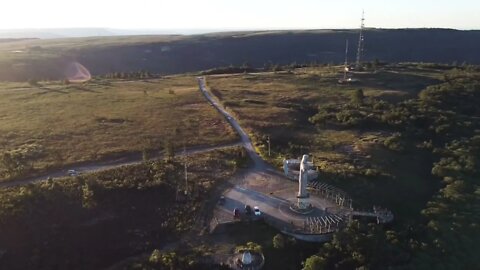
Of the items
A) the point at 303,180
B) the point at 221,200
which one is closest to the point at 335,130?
the point at 303,180

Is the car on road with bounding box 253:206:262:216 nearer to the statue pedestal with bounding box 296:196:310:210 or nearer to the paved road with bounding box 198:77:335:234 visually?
the paved road with bounding box 198:77:335:234

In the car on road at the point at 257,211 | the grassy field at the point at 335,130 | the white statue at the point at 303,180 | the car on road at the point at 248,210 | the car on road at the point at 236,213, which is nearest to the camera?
the car on road at the point at 236,213

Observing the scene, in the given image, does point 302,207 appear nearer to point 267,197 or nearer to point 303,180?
point 303,180

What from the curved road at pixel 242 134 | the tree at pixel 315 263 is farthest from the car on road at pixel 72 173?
the tree at pixel 315 263

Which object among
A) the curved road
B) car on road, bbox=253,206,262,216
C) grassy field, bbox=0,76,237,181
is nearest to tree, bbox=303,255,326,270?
car on road, bbox=253,206,262,216

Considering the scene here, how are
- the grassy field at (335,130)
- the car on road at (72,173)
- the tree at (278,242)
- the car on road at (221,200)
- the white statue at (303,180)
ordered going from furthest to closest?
the car on road at (72,173) → the grassy field at (335,130) → the car on road at (221,200) → the white statue at (303,180) → the tree at (278,242)

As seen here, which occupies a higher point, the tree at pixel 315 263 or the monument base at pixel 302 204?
the monument base at pixel 302 204

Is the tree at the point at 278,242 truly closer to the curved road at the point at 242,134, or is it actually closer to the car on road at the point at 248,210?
the car on road at the point at 248,210
